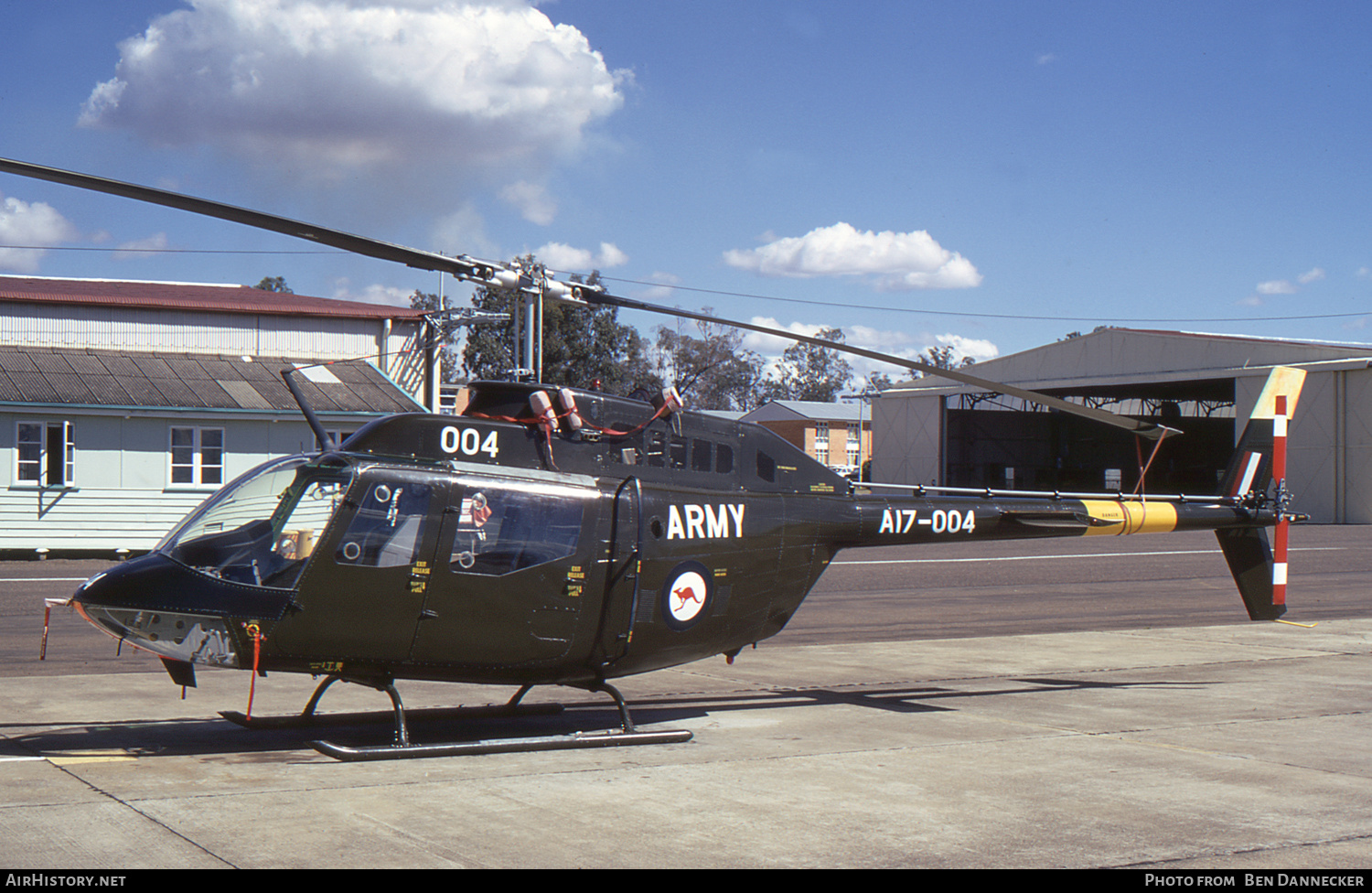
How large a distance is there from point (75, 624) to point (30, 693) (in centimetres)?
556

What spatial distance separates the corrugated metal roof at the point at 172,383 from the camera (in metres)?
27.5

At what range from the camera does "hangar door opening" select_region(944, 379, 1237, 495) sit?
212ft

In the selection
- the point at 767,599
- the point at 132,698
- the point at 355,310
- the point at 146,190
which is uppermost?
the point at 355,310

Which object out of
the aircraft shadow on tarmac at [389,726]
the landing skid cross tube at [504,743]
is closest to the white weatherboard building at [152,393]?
the aircraft shadow on tarmac at [389,726]

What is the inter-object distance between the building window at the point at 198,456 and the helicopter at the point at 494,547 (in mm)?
20431

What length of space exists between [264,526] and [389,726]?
2518 millimetres

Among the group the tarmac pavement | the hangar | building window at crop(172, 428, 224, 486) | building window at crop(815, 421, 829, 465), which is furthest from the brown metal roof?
building window at crop(815, 421, 829, 465)

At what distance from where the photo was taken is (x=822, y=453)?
95562mm

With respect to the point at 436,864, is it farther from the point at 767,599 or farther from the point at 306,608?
the point at 767,599

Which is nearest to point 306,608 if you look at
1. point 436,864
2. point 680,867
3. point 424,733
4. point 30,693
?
point 424,733

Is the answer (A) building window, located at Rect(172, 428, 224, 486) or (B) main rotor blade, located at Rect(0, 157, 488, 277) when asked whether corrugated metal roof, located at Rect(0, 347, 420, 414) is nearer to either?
(A) building window, located at Rect(172, 428, 224, 486)

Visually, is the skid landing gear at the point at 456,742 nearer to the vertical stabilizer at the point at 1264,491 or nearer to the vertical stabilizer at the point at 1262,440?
the vertical stabilizer at the point at 1264,491

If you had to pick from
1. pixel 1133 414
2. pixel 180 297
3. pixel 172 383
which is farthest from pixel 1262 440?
pixel 1133 414

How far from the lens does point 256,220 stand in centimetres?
741
